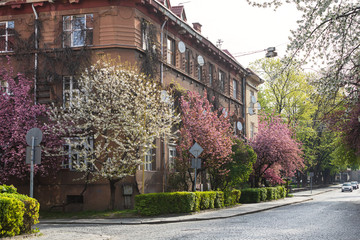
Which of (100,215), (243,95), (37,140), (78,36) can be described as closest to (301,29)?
(37,140)

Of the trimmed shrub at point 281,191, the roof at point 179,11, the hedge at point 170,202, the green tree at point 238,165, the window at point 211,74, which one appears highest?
the roof at point 179,11

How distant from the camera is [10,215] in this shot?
1115cm

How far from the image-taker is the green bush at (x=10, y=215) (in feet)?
35.9

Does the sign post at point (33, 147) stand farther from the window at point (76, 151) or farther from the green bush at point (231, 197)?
the green bush at point (231, 197)

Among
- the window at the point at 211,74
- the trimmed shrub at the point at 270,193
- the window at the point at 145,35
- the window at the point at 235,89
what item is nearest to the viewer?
the window at the point at 145,35

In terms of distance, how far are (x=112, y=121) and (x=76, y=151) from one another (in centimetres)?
211

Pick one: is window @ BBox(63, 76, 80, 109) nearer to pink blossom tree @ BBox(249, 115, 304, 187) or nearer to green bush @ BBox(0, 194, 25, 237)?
green bush @ BBox(0, 194, 25, 237)

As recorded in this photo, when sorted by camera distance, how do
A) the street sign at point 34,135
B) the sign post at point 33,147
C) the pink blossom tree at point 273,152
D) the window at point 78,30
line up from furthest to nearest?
the pink blossom tree at point 273,152 → the window at point 78,30 → the street sign at point 34,135 → the sign post at point 33,147

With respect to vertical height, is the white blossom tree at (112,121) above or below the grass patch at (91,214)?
above

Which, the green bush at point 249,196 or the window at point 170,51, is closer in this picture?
the window at point 170,51

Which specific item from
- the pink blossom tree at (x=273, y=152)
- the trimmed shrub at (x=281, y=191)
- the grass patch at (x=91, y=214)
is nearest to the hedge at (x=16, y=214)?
the grass patch at (x=91, y=214)

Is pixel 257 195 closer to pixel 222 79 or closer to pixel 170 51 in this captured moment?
pixel 222 79

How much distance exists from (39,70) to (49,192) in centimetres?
625

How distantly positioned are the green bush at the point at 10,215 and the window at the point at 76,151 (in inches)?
346
